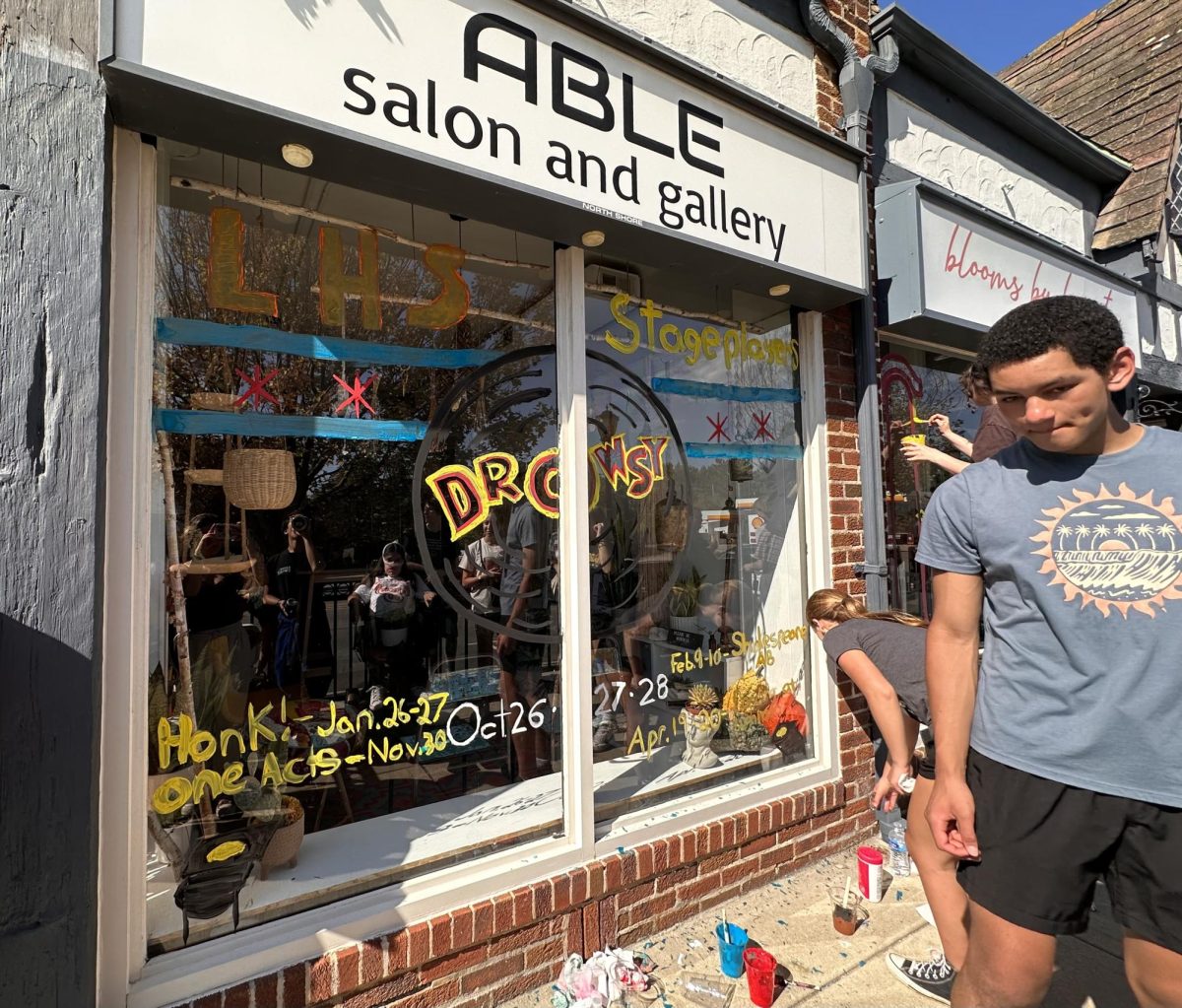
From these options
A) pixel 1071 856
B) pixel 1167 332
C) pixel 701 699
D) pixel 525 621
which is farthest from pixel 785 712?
pixel 1167 332

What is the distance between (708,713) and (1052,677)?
1.84m

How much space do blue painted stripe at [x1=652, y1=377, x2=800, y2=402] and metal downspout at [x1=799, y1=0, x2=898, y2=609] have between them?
1.31ft

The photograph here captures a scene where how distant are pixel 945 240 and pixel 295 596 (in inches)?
146

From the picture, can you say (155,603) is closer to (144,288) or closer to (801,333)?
(144,288)

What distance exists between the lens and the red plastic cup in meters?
2.23

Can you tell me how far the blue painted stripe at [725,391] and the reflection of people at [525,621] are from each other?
0.93 metres

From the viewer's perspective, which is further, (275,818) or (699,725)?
(699,725)

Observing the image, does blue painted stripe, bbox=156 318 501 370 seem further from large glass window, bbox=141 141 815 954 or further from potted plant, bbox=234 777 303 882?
potted plant, bbox=234 777 303 882

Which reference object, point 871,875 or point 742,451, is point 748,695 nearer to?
point 871,875

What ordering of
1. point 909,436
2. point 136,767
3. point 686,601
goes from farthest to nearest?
point 909,436, point 686,601, point 136,767

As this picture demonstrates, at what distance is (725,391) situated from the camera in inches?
131

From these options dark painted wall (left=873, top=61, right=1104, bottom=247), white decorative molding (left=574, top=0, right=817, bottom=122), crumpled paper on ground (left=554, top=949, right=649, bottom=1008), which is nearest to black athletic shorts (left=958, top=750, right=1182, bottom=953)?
crumpled paper on ground (left=554, top=949, right=649, bottom=1008)

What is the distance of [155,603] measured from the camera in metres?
2.03

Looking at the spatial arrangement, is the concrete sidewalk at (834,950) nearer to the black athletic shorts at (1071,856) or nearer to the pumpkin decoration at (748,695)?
the pumpkin decoration at (748,695)
